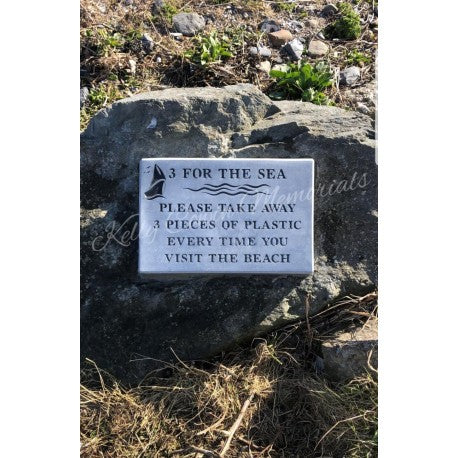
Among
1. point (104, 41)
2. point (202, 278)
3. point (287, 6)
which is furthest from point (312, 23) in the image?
point (202, 278)

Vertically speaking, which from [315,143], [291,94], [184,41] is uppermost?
[184,41]

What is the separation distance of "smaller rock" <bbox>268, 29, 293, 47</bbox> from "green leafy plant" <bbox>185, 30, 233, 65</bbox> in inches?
13.1

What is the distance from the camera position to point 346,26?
16.7ft

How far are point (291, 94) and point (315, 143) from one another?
1056 mm

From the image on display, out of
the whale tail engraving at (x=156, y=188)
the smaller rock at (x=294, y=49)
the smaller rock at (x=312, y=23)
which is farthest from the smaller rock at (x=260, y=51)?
the whale tail engraving at (x=156, y=188)

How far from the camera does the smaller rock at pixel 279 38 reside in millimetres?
5051

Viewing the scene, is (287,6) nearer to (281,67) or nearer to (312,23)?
(312,23)

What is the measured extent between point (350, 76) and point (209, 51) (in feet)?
3.31

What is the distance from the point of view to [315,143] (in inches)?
145

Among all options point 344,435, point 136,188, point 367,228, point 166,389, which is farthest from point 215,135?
point 344,435

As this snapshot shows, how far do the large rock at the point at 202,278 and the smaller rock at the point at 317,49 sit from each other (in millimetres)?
1323

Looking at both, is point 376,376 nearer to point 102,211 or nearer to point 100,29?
point 102,211

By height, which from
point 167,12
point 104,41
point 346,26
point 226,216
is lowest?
point 226,216

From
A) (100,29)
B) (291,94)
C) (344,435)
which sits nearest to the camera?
(344,435)
